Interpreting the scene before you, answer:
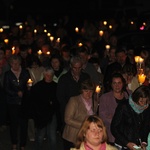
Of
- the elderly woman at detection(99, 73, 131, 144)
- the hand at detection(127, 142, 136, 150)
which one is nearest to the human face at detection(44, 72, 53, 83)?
the elderly woman at detection(99, 73, 131, 144)

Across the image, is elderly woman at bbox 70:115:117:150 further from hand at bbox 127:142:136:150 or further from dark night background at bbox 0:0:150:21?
dark night background at bbox 0:0:150:21

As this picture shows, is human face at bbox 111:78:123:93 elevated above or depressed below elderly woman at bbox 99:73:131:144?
above

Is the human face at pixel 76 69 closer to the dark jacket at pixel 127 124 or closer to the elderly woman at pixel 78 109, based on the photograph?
the elderly woman at pixel 78 109

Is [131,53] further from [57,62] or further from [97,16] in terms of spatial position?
[97,16]

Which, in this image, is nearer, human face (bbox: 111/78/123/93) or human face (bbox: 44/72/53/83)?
human face (bbox: 111/78/123/93)

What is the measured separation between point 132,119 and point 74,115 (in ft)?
4.31

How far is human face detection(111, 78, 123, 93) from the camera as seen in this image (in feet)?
29.0

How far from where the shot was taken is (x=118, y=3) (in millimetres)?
38125

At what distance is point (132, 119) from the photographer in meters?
7.71

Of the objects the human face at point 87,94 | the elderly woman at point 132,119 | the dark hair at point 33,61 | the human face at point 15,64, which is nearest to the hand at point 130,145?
the elderly woman at point 132,119

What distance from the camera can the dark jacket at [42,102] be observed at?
9.84 meters

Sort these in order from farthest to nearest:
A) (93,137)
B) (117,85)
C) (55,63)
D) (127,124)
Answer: (55,63)
(117,85)
(127,124)
(93,137)

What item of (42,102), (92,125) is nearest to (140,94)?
(92,125)

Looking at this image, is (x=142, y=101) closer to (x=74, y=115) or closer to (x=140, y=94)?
(x=140, y=94)
